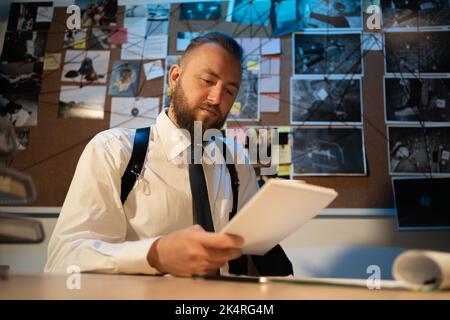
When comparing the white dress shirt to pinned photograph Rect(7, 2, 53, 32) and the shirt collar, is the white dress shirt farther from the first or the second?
pinned photograph Rect(7, 2, 53, 32)

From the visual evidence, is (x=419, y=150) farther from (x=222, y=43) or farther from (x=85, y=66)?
(x=85, y=66)

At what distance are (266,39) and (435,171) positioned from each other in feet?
2.48

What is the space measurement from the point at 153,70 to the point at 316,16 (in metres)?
0.64

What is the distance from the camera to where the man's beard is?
114 centimetres

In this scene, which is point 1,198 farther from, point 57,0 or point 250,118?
point 57,0

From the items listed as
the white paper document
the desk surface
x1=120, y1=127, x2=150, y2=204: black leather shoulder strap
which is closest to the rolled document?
the desk surface

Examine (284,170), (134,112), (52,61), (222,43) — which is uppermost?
(52,61)

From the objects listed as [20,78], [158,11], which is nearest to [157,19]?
[158,11]

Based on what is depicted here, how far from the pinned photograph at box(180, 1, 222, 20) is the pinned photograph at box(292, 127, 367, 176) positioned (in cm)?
59

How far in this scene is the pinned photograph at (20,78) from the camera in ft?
5.07

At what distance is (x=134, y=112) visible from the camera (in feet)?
4.90

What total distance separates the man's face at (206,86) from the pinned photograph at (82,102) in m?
0.47

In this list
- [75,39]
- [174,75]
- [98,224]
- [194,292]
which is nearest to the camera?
[194,292]

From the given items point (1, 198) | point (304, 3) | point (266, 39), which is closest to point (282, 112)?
point (266, 39)
